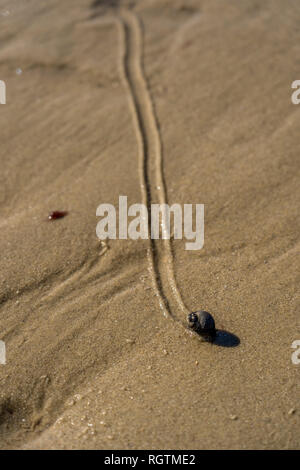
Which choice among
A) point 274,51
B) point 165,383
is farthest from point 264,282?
point 274,51

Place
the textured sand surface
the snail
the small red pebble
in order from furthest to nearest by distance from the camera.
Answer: the small red pebble
the snail
the textured sand surface

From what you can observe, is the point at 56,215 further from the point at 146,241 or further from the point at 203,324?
the point at 203,324

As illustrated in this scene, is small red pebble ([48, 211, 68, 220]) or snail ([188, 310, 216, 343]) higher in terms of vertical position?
Result: small red pebble ([48, 211, 68, 220])

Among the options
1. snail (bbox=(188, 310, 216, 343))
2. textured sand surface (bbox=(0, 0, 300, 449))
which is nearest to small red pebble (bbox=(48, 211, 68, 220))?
textured sand surface (bbox=(0, 0, 300, 449))

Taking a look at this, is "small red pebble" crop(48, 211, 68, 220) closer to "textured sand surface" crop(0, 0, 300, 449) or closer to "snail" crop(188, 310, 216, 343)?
"textured sand surface" crop(0, 0, 300, 449)

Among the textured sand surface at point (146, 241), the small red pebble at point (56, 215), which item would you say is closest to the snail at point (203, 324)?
the textured sand surface at point (146, 241)

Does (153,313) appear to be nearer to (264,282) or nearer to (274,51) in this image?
(264,282)

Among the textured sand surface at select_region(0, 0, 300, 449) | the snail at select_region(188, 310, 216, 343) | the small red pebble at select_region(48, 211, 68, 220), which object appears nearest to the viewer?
the textured sand surface at select_region(0, 0, 300, 449)
